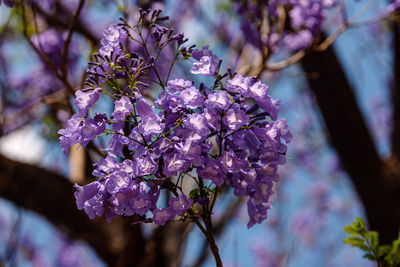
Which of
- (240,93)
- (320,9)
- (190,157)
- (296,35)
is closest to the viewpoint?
(190,157)

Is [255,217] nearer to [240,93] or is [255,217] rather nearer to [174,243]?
[240,93]

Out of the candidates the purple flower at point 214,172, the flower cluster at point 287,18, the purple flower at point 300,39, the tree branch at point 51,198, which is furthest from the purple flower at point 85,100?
the tree branch at point 51,198

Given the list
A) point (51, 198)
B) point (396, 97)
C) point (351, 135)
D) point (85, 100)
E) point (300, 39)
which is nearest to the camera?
point (85, 100)

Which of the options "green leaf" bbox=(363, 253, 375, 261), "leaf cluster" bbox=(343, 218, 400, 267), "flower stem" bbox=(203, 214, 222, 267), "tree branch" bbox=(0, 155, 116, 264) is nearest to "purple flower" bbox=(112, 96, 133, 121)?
"flower stem" bbox=(203, 214, 222, 267)

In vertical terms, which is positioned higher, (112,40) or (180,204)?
(112,40)

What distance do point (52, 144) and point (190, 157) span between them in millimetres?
2920

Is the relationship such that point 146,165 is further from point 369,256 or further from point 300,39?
point 300,39

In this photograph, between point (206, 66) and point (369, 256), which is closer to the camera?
point (206, 66)

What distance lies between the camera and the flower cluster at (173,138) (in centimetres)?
111

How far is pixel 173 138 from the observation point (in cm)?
111

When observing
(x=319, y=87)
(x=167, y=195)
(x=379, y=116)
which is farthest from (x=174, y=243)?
(x=379, y=116)

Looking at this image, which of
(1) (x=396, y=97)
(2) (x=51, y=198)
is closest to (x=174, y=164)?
(2) (x=51, y=198)

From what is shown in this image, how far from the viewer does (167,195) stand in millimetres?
2561

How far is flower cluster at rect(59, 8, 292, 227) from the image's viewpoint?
1.11 metres
